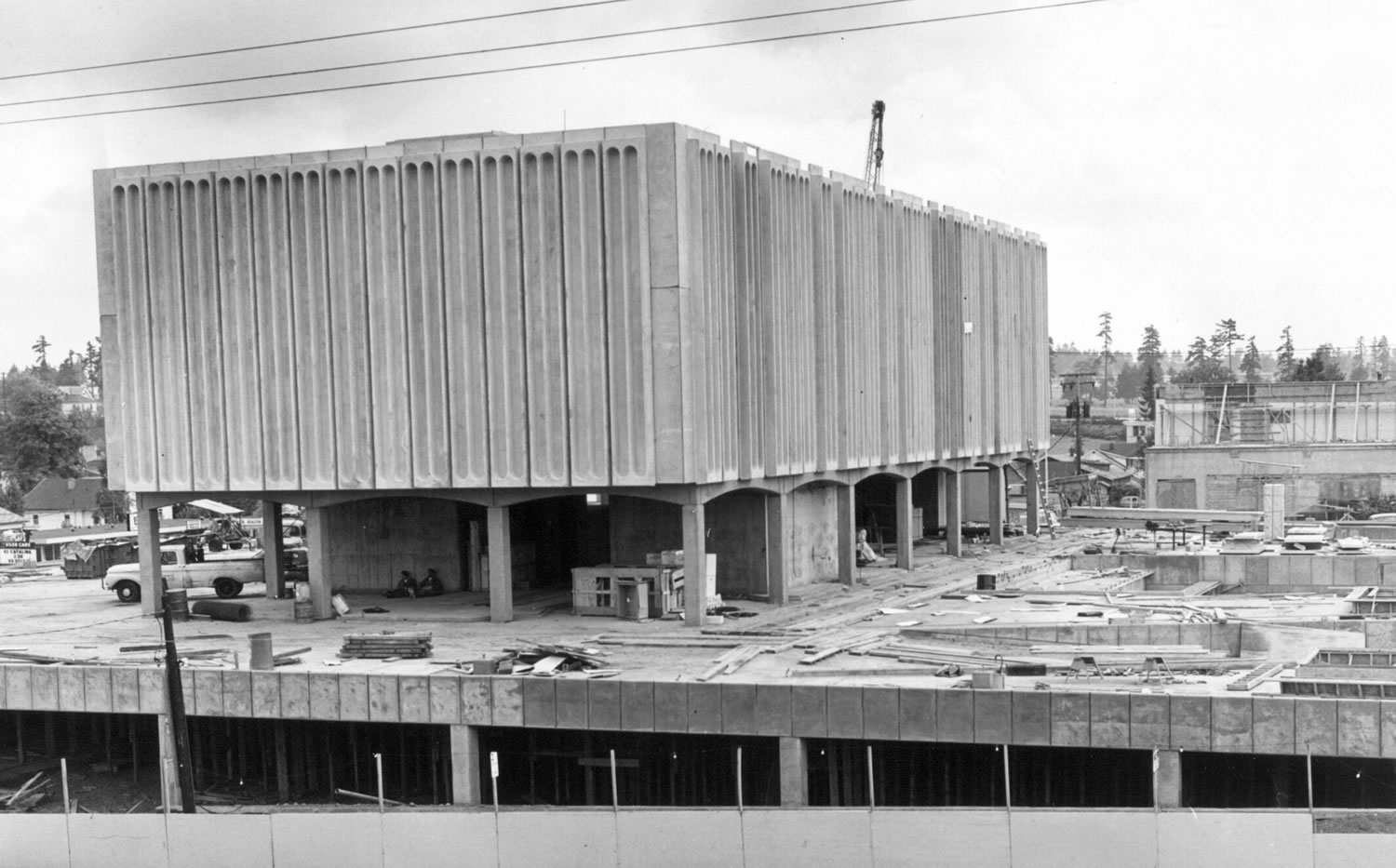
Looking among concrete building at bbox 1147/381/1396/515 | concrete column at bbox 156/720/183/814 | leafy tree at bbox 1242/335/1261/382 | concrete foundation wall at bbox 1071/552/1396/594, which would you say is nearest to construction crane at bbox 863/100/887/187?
concrete building at bbox 1147/381/1396/515

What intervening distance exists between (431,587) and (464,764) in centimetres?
1601

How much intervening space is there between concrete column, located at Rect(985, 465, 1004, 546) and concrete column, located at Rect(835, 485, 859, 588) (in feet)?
55.8

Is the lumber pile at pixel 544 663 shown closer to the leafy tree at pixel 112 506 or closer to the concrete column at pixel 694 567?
the concrete column at pixel 694 567

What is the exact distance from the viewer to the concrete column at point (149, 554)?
4481 centimetres

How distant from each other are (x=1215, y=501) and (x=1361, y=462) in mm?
7189

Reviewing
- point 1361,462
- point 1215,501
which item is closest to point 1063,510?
point 1215,501

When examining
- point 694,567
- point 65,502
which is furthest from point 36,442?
point 694,567

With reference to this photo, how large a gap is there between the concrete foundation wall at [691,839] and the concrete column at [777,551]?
20180 mm

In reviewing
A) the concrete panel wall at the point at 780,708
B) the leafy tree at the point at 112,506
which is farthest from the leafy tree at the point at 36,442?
the concrete panel wall at the point at 780,708

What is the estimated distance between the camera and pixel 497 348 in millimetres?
40906

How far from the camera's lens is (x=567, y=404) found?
40438mm

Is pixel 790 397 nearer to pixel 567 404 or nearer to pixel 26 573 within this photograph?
pixel 567 404

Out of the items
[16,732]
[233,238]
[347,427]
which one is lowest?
[16,732]

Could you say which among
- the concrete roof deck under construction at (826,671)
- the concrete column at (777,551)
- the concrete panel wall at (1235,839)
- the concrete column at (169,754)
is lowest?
the concrete column at (169,754)
